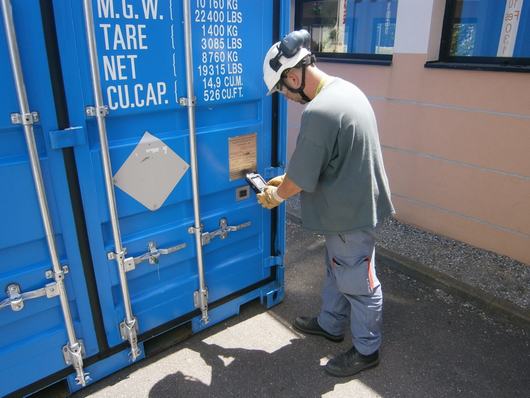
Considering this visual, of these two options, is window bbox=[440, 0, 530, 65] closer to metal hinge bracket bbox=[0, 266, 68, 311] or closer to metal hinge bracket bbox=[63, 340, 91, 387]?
metal hinge bracket bbox=[0, 266, 68, 311]

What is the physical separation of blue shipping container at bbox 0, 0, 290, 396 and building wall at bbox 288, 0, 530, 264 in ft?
6.10

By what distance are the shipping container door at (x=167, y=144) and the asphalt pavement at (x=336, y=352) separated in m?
0.27

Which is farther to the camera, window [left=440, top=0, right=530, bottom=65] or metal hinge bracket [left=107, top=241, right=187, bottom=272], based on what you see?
window [left=440, top=0, right=530, bottom=65]

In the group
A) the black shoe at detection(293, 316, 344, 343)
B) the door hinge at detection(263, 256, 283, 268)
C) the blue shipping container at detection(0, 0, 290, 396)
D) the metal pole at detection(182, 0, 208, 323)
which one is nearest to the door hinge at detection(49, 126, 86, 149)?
→ the blue shipping container at detection(0, 0, 290, 396)

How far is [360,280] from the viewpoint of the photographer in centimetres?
252

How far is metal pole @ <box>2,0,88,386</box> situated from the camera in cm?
177

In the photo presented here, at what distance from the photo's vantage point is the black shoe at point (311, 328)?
3006 mm

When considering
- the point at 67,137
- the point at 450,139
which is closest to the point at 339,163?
the point at 67,137

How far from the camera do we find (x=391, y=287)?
11.9 ft

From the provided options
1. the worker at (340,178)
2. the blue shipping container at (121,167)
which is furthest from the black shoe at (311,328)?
the blue shipping container at (121,167)

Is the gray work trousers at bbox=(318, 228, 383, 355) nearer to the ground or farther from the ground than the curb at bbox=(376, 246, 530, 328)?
farther from the ground

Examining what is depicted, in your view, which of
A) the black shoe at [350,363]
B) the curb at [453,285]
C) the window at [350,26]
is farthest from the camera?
the window at [350,26]

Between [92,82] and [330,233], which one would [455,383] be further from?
[92,82]

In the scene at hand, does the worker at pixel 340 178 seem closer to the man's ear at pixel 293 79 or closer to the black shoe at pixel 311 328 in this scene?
the man's ear at pixel 293 79
